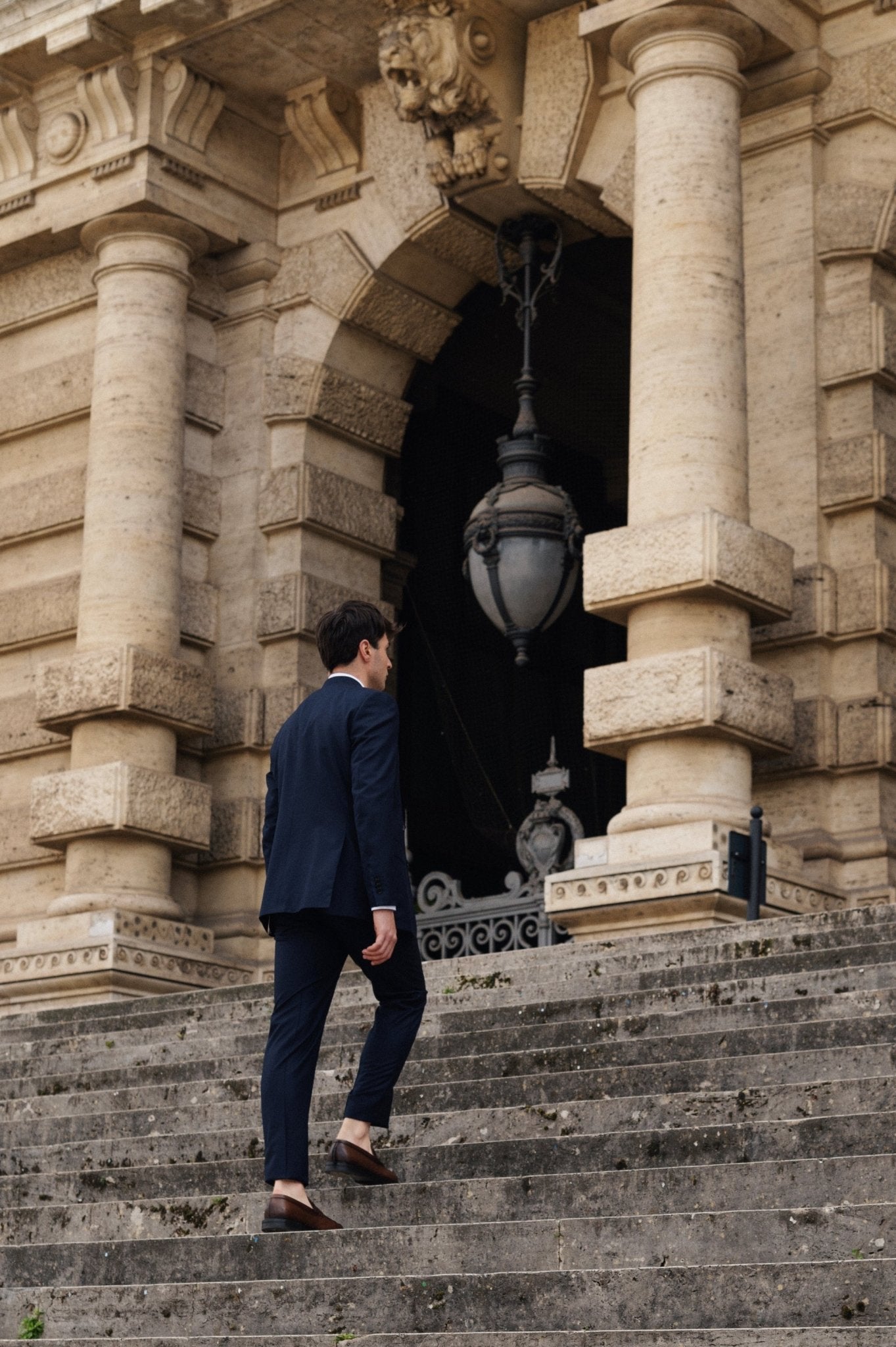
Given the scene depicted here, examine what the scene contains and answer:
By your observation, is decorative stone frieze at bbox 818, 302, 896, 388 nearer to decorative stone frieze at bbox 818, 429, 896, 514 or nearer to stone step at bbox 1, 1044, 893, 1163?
decorative stone frieze at bbox 818, 429, 896, 514

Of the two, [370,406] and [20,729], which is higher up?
[370,406]

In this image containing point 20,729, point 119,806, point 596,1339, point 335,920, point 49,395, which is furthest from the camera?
point 49,395

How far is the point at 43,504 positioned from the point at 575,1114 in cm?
868

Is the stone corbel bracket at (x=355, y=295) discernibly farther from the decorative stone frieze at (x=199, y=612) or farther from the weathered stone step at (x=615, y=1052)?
the weathered stone step at (x=615, y=1052)

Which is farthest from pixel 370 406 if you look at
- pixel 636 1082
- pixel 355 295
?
pixel 636 1082

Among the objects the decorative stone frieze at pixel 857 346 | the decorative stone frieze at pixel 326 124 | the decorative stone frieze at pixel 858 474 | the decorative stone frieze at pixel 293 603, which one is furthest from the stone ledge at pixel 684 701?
the decorative stone frieze at pixel 326 124

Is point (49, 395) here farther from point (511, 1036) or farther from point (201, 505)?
point (511, 1036)

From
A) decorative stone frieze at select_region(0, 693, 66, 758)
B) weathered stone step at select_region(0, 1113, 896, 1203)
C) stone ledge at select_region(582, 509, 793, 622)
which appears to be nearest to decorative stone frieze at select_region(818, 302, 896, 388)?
stone ledge at select_region(582, 509, 793, 622)

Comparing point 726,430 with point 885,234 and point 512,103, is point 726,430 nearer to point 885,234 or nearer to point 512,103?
point 885,234

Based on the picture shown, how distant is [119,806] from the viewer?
12.9m

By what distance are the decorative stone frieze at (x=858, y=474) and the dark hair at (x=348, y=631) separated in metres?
5.39

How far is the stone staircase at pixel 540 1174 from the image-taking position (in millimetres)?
5277

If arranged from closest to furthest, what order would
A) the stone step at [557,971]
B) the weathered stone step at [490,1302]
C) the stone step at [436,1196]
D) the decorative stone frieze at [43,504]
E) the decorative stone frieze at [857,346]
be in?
the weathered stone step at [490,1302] → the stone step at [436,1196] → the stone step at [557,971] → the decorative stone frieze at [857,346] → the decorative stone frieze at [43,504]

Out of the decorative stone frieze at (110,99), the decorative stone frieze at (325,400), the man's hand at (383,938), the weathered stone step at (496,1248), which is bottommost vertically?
the weathered stone step at (496,1248)
